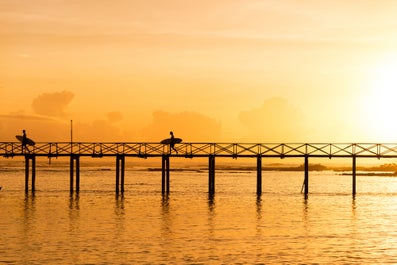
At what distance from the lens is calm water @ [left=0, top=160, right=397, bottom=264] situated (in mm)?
34906

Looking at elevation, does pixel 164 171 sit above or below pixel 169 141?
below

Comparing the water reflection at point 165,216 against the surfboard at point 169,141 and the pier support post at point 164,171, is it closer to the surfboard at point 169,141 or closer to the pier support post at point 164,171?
the pier support post at point 164,171

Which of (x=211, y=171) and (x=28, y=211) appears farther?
(x=211, y=171)

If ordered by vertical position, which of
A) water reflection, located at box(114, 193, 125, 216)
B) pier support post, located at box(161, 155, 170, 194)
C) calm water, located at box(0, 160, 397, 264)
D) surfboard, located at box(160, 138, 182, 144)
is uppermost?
surfboard, located at box(160, 138, 182, 144)

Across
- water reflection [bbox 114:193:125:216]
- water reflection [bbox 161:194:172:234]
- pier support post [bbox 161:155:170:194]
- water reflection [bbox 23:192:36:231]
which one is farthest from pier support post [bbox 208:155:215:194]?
water reflection [bbox 23:192:36:231]

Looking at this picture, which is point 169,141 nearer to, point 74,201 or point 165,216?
point 74,201

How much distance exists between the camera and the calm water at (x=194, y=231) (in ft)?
115

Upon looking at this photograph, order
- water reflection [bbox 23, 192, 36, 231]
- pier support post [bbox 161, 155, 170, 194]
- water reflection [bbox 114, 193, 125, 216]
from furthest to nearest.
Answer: pier support post [bbox 161, 155, 170, 194]
water reflection [bbox 114, 193, 125, 216]
water reflection [bbox 23, 192, 36, 231]

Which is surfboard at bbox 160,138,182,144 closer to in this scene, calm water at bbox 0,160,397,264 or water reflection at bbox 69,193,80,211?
calm water at bbox 0,160,397,264

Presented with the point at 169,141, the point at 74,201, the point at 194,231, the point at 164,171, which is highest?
the point at 169,141

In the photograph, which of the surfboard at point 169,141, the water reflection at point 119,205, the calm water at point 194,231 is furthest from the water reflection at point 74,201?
the surfboard at point 169,141

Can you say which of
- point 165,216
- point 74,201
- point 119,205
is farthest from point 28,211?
point 74,201

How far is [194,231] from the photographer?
44938 millimetres

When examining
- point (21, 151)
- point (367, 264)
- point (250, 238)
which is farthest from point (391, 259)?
point (21, 151)
